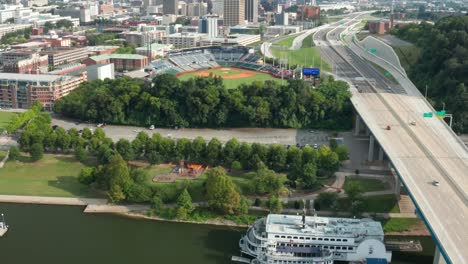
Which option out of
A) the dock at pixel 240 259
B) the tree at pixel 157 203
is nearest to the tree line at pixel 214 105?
the tree at pixel 157 203

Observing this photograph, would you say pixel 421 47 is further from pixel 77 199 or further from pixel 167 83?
pixel 77 199

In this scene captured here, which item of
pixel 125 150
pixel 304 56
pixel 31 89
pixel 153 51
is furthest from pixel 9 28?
pixel 125 150

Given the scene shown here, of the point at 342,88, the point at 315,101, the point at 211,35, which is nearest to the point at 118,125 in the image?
the point at 315,101

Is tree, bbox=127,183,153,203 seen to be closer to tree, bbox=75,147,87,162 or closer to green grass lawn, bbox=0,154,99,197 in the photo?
green grass lawn, bbox=0,154,99,197

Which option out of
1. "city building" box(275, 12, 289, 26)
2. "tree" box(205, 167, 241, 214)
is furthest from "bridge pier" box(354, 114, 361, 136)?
"city building" box(275, 12, 289, 26)

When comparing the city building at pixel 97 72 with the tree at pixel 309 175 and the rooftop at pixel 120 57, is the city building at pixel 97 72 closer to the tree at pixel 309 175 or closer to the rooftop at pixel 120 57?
the rooftop at pixel 120 57
